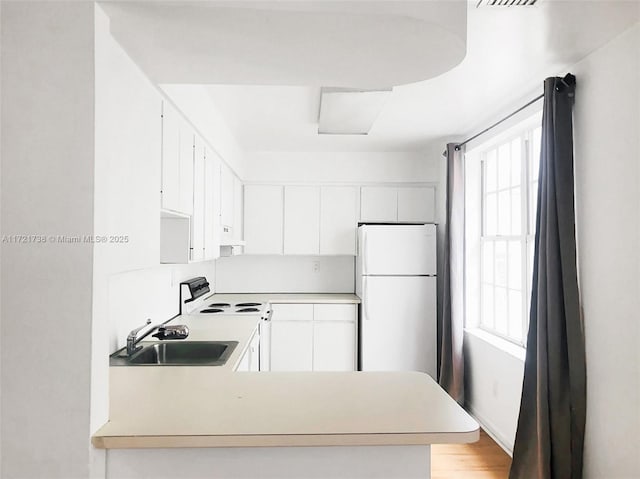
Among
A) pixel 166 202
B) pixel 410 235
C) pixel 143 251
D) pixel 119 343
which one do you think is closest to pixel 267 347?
pixel 410 235

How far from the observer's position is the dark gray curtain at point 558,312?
2252 millimetres

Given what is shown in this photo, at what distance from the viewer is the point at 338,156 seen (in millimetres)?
4914

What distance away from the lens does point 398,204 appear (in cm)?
490

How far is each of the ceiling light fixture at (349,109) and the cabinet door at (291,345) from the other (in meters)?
2.02

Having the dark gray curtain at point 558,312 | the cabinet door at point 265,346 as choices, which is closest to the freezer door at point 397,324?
the cabinet door at point 265,346

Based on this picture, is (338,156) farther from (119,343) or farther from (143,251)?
(143,251)

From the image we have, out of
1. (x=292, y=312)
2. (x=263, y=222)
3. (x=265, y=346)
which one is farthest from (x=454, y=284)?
(x=263, y=222)

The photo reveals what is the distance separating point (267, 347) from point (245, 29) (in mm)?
3547

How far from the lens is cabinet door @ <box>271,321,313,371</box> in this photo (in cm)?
455

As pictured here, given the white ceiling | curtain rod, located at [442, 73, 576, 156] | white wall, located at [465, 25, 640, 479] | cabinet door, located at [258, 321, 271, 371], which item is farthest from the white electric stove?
white wall, located at [465, 25, 640, 479]

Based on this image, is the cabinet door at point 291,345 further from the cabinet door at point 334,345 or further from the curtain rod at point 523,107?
the curtain rod at point 523,107

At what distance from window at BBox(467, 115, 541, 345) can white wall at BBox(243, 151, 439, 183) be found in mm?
975

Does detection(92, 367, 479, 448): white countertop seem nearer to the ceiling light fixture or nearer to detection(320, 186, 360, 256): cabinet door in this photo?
the ceiling light fixture

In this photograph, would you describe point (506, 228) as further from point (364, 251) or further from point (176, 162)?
point (176, 162)
